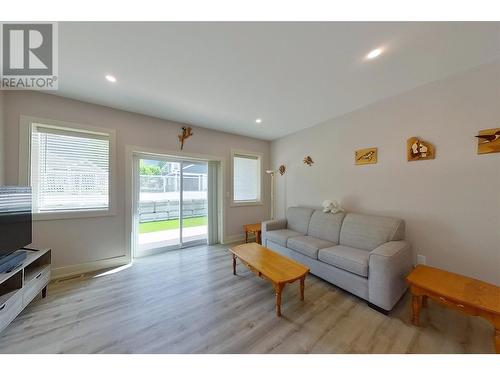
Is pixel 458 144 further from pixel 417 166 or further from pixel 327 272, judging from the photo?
pixel 327 272

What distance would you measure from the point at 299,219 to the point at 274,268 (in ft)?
5.11

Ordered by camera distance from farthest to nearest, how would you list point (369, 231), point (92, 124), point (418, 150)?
1. point (92, 124)
2. point (369, 231)
3. point (418, 150)

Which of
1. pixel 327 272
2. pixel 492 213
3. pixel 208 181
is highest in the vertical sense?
pixel 208 181

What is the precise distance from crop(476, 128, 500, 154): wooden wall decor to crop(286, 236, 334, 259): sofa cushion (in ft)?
6.33

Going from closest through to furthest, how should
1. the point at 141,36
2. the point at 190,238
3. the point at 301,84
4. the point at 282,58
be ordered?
the point at 141,36
the point at 282,58
the point at 301,84
the point at 190,238

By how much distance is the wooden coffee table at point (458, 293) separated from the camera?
49.5 inches

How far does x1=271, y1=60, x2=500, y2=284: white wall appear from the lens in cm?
181

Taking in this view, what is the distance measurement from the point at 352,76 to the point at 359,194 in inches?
70.7

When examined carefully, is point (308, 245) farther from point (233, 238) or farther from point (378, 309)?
point (233, 238)

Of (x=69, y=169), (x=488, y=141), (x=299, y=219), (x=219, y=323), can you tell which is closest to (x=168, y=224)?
(x=69, y=169)

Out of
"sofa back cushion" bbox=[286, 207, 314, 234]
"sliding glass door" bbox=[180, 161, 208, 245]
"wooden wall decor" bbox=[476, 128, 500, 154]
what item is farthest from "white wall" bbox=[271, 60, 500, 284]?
"sliding glass door" bbox=[180, 161, 208, 245]

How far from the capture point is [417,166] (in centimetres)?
227

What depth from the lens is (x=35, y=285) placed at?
181 cm
